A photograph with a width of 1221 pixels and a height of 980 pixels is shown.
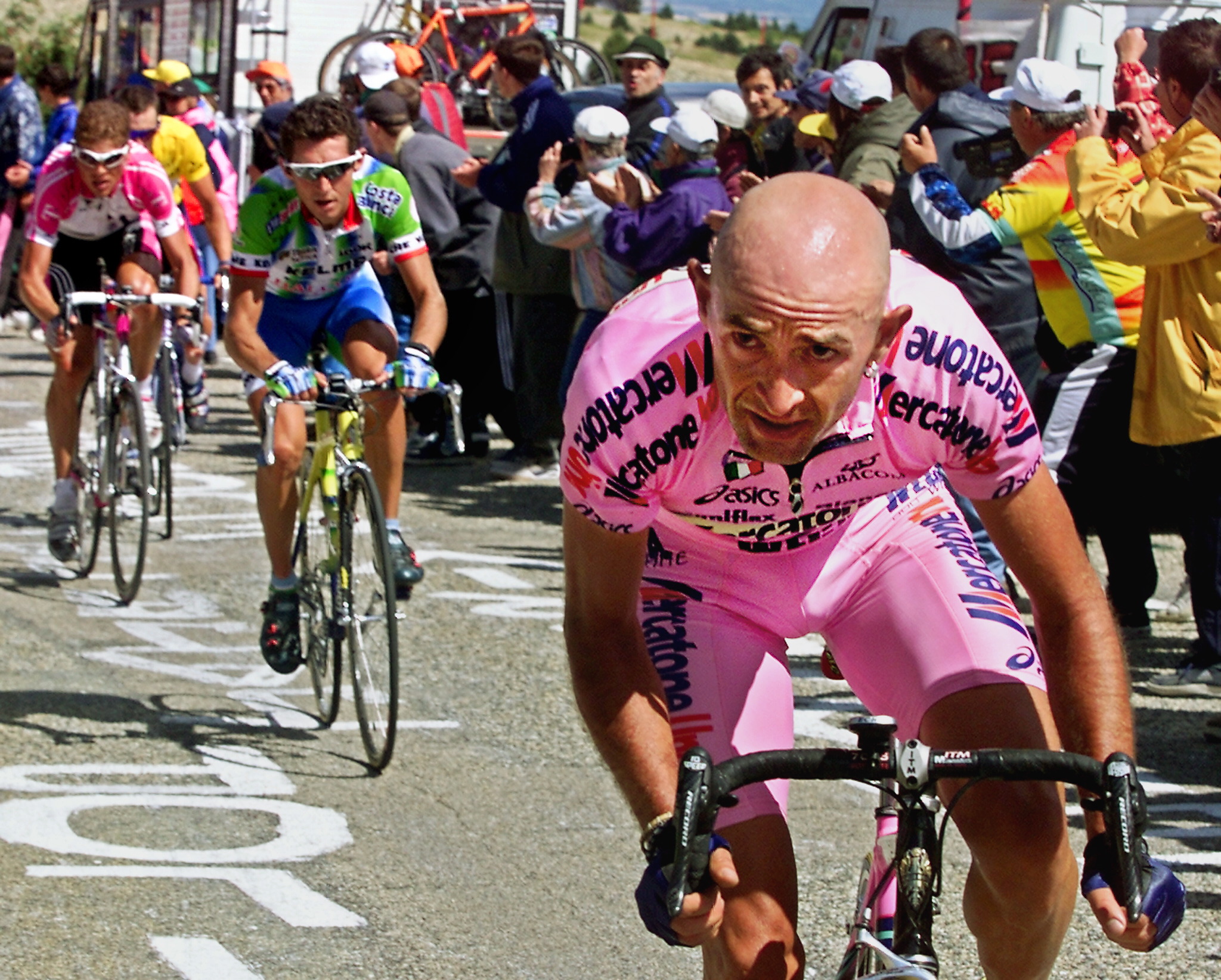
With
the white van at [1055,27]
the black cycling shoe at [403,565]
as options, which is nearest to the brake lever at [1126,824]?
the black cycling shoe at [403,565]

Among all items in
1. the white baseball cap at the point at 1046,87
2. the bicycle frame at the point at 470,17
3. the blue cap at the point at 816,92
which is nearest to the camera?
the white baseball cap at the point at 1046,87

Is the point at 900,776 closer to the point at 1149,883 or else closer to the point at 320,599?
the point at 1149,883

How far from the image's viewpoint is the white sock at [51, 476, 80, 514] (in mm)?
8570

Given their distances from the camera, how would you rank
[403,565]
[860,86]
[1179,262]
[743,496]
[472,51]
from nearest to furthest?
[743,496], [1179,262], [403,565], [860,86], [472,51]

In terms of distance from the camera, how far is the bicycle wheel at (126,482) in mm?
8102

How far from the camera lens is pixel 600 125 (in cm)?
923

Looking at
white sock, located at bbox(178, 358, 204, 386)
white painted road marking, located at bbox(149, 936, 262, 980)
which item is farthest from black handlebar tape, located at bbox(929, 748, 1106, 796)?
white sock, located at bbox(178, 358, 204, 386)

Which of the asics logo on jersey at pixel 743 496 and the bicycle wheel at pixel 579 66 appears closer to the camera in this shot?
the asics logo on jersey at pixel 743 496

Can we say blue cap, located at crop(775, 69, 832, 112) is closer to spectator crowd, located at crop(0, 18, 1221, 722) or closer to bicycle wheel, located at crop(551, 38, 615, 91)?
spectator crowd, located at crop(0, 18, 1221, 722)

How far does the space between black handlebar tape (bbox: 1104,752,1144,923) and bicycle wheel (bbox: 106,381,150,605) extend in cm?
631

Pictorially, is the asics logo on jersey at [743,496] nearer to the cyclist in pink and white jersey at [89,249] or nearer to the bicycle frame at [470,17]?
the cyclist in pink and white jersey at [89,249]

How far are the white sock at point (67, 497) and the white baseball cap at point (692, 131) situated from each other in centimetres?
334

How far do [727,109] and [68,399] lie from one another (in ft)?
12.3

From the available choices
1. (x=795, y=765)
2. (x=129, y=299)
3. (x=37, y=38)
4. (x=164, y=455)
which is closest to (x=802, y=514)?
(x=795, y=765)
